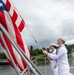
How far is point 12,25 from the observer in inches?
163

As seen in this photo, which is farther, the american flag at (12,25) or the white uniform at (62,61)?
the white uniform at (62,61)

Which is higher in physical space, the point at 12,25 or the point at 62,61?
the point at 12,25

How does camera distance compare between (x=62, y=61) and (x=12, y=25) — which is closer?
(x=12, y=25)

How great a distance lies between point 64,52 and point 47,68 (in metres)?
4.86

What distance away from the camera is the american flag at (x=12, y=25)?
4039 mm

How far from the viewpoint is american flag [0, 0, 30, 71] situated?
13.3ft

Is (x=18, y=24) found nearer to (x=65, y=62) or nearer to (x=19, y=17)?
(x=19, y=17)

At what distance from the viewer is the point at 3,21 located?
3979 millimetres

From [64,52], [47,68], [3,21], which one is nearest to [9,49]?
[3,21]

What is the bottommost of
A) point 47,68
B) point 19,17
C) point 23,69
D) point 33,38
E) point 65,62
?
point 47,68

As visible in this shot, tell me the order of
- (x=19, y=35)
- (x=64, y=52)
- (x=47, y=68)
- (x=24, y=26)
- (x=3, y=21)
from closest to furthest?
(x=3, y=21) < (x=19, y=35) < (x=24, y=26) < (x=64, y=52) < (x=47, y=68)

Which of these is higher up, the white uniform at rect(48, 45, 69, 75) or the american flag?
the american flag

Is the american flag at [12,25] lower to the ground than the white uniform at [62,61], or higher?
higher

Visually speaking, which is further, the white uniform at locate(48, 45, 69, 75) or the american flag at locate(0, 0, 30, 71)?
the white uniform at locate(48, 45, 69, 75)
